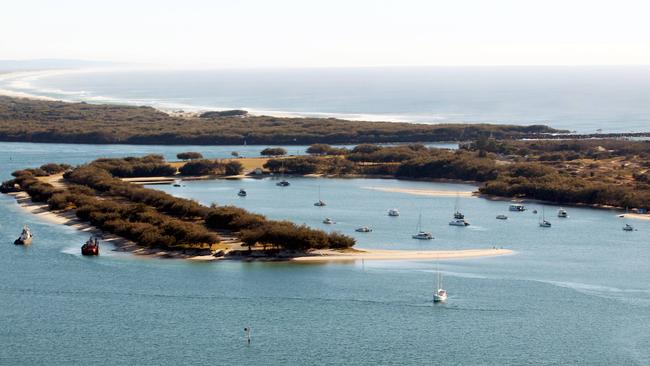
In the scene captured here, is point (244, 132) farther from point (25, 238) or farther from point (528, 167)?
point (25, 238)

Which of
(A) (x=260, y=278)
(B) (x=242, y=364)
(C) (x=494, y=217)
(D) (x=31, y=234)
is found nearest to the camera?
(B) (x=242, y=364)

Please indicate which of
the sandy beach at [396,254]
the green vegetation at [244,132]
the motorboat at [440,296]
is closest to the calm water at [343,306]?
the motorboat at [440,296]

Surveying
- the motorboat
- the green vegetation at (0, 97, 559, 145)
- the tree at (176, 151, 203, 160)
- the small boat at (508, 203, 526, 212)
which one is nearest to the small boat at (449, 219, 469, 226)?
the small boat at (508, 203, 526, 212)

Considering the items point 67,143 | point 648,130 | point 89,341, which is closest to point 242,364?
point 89,341

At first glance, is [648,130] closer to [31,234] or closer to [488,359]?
[31,234]

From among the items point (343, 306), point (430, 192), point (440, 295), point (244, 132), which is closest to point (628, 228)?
point (430, 192)

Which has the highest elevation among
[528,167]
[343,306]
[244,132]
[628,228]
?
[528,167]
